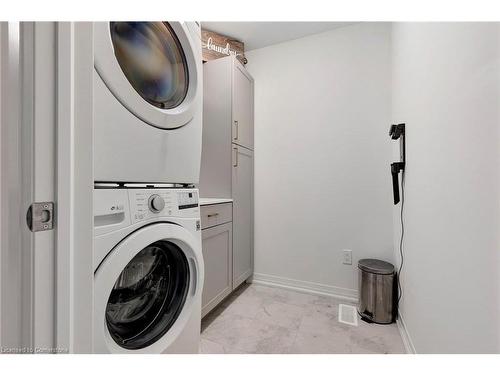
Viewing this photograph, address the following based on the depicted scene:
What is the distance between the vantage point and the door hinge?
40 centimetres

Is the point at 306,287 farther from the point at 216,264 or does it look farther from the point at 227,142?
the point at 227,142

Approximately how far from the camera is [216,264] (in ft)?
4.98

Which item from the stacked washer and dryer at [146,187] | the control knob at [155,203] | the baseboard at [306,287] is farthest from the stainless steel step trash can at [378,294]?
the control knob at [155,203]

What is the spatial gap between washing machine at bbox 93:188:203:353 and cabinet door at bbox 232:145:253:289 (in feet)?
2.73

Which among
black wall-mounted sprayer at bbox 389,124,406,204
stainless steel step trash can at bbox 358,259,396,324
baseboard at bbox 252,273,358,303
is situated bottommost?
baseboard at bbox 252,273,358,303

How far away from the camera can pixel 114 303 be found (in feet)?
2.42

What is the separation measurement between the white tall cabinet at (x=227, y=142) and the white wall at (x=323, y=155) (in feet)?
0.92

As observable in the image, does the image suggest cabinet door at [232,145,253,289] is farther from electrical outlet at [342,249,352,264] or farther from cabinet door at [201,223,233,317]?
electrical outlet at [342,249,352,264]

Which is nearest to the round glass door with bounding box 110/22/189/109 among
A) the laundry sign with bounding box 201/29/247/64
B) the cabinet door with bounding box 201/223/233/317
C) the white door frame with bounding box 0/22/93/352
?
the white door frame with bounding box 0/22/93/352

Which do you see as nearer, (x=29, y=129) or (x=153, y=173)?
(x=29, y=129)
